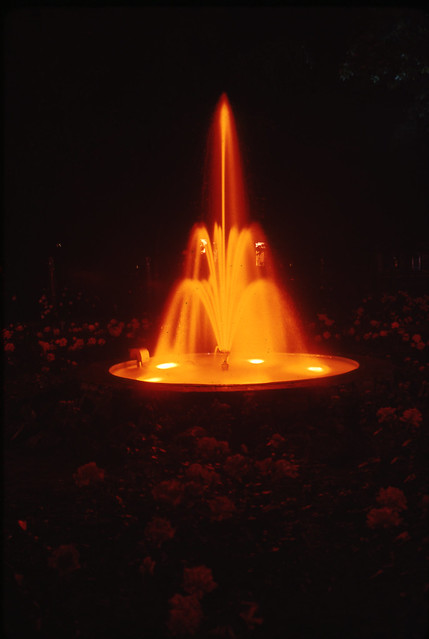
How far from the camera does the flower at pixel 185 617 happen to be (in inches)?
104

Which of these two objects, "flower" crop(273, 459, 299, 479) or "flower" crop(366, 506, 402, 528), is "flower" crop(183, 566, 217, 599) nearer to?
"flower" crop(366, 506, 402, 528)

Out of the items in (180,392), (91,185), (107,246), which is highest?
(91,185)

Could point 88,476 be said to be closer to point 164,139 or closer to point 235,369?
point 235,369

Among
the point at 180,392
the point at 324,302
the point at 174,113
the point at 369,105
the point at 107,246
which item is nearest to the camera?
the point at 180,392

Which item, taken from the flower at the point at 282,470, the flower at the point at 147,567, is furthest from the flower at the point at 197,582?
the flower at the point at 282,470

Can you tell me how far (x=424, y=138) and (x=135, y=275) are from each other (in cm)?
882

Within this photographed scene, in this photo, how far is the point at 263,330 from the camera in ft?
35.9

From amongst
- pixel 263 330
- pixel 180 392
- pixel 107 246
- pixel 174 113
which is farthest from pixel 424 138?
pixel 180 392

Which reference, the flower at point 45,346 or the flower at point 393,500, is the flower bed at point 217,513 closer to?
the flower at point 393,500

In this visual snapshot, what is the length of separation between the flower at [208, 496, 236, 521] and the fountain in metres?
2.16

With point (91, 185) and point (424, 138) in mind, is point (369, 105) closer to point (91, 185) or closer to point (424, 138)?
point (424, 138)

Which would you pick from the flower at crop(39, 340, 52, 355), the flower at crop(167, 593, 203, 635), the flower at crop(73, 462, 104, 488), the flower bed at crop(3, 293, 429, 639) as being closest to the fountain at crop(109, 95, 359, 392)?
the flower bed at crop(3, 293, 429, 639)

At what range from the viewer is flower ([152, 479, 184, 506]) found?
3.44 m

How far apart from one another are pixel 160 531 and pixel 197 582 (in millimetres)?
408
